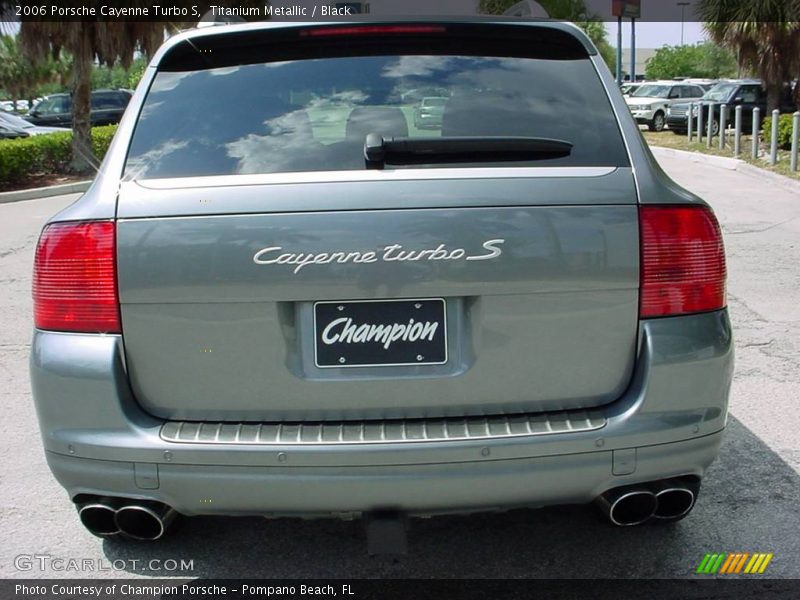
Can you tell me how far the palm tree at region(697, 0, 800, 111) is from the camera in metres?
22.6

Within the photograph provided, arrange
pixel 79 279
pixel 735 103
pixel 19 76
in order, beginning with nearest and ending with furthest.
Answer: pixel 79 279, pixel 735 103, pixel 19 76

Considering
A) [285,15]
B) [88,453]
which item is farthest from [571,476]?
[285,15]

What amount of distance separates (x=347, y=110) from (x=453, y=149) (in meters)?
0.43

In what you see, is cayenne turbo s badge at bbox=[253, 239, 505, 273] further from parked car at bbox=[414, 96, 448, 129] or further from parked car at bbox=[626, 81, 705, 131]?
parked car at bbox=[626, 81, 705, 131]

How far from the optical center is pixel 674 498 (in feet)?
9.02

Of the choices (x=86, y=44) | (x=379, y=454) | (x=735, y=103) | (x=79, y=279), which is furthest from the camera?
(x=735, y=103)

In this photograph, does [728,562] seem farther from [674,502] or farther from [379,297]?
[379,297]

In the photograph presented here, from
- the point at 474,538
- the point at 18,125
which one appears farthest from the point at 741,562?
the point at 18,125

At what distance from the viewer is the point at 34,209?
1443 centimetres

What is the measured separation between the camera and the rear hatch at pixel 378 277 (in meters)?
2.43

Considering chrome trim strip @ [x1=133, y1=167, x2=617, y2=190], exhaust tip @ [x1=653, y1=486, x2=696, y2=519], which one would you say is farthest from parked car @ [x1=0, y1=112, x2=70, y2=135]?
exhaust tip @ [x1=653, y1=486, x2=696, y2=519]

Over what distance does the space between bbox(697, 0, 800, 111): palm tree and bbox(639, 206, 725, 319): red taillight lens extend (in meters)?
22.5

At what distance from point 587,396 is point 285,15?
174 centimetres

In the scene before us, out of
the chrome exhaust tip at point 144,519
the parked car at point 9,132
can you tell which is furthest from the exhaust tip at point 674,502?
the parked car at point 9,132
